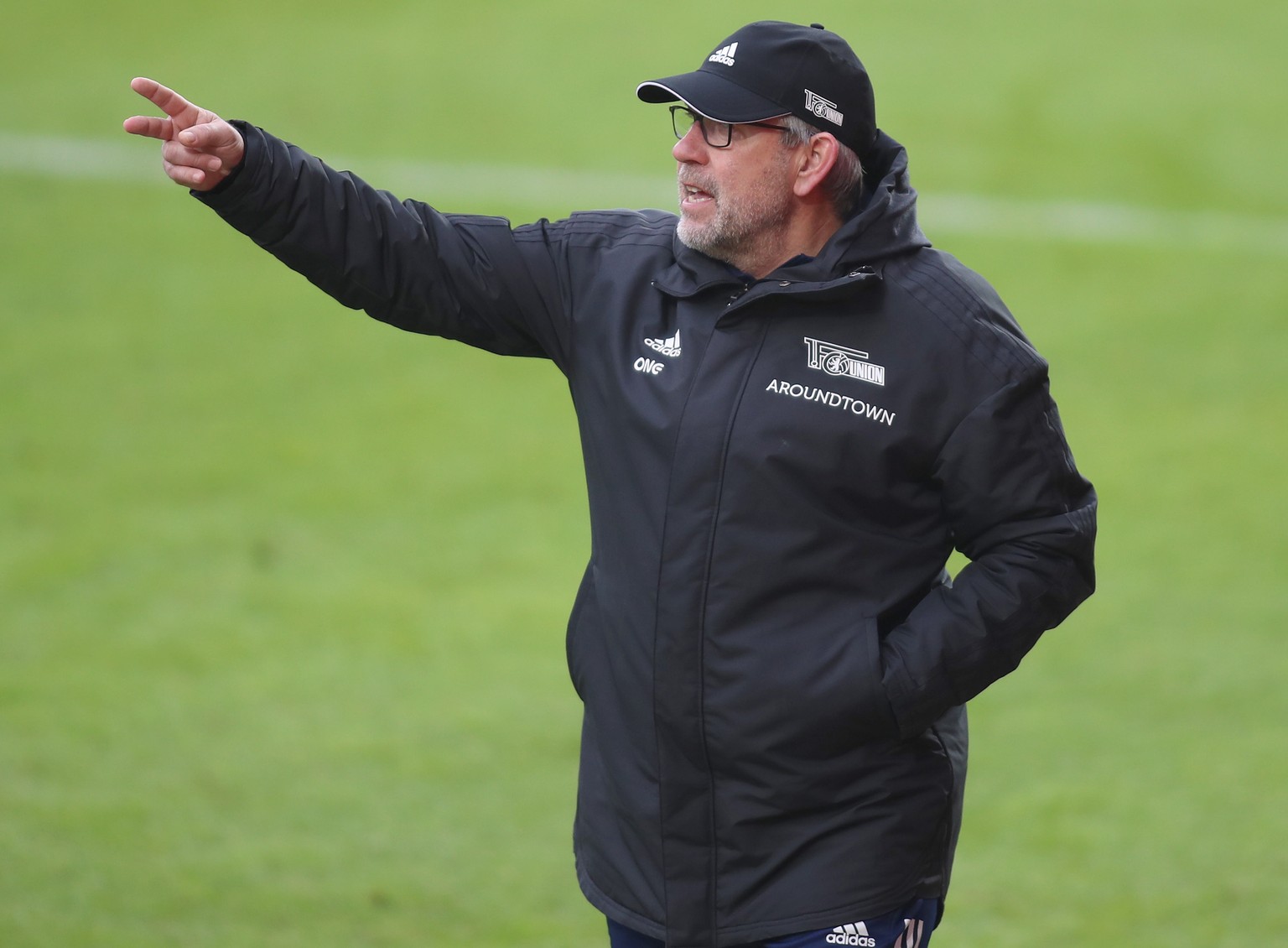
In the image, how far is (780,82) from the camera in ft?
11.0

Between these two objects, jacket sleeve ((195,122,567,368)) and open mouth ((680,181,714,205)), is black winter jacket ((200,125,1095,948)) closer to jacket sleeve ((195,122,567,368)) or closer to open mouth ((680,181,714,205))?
jacket sleeve ((195,122,567,368))

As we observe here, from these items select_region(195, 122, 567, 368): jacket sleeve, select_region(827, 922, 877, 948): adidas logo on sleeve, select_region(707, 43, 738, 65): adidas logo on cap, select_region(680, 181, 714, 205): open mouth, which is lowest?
select_region(827, 922, 877, 948): adidas logo on sleeve

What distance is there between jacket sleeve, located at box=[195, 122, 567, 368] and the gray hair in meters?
0.58

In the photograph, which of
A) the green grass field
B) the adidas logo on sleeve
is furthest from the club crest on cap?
the green grass field

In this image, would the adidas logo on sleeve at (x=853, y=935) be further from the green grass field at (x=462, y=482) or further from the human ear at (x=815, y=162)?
the green grass field at (x=462, y=482)

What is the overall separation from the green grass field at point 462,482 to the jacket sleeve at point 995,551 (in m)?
2.35

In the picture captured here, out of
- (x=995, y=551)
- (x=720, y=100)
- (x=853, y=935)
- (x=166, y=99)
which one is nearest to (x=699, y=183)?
(x=720, y=100)

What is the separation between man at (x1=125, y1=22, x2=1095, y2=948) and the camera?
3.24m

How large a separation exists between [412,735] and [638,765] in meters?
3.38

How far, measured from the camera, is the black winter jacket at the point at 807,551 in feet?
10.6

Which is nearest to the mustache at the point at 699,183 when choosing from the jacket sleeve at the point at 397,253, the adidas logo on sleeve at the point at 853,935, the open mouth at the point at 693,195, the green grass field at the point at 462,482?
the open mouth at the point at 693,195

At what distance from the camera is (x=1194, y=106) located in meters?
13.5

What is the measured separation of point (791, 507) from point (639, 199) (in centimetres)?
882

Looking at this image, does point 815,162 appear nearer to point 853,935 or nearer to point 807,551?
point 807,551
